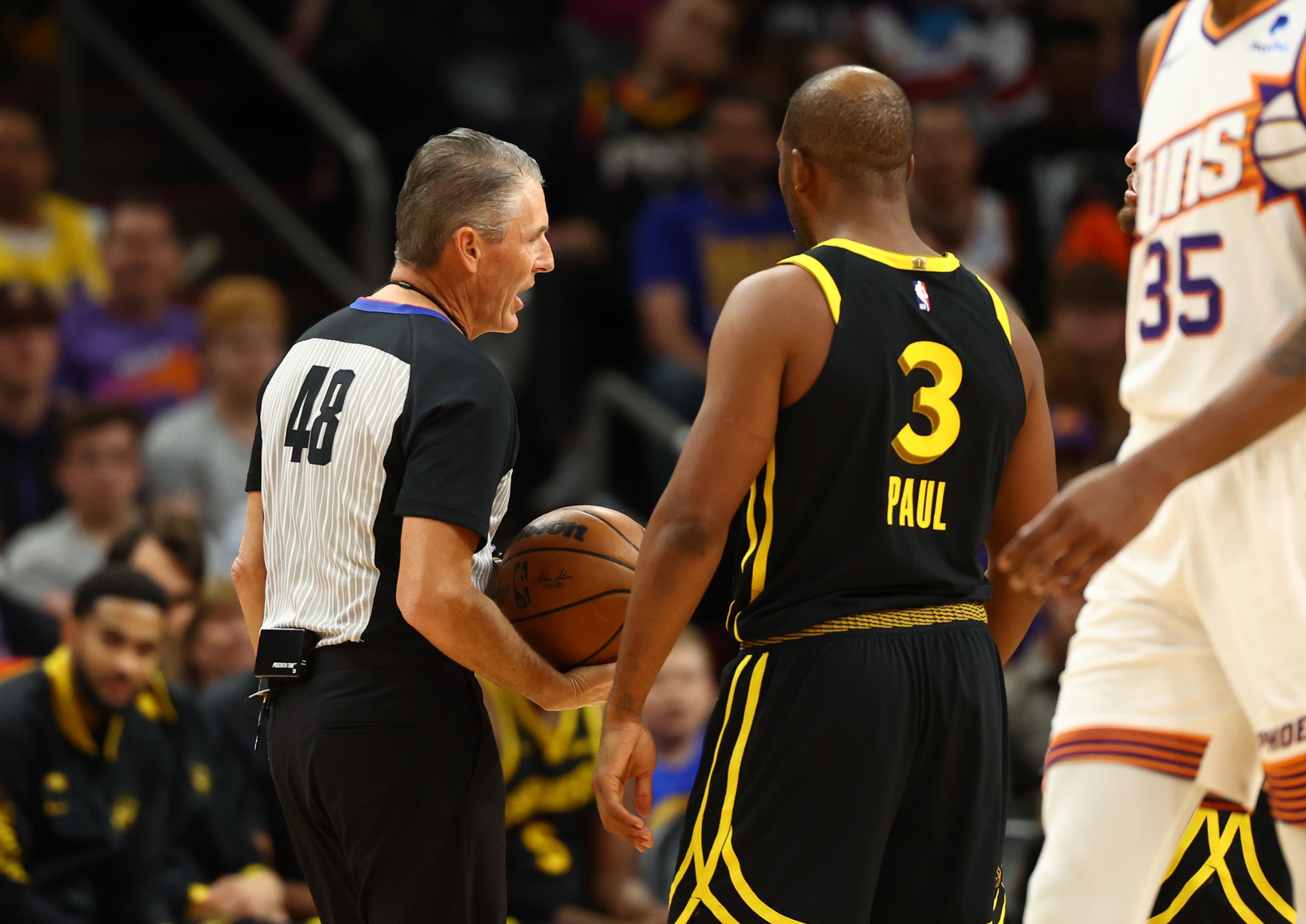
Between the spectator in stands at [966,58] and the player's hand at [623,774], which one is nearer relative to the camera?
the player's hand at [623,774]

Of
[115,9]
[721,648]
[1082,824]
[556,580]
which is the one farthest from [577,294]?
[1082,824]

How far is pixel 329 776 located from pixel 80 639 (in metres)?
A: 3.13

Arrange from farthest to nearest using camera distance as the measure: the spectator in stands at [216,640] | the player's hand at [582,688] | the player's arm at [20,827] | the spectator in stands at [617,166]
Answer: the spectator in stands at [617,166] → the spectator in stands at [216,640] → the player's arm at [20,827] → the player's hand at [582,688]

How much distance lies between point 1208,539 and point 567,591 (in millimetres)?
1383

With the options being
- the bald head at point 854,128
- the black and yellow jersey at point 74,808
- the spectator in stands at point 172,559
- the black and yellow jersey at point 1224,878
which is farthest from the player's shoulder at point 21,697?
the black and yellow jersey at point 1224,878

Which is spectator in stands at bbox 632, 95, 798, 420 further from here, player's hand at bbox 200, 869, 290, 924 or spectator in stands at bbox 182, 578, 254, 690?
player's hand at bbox 200, 869, 290, 924

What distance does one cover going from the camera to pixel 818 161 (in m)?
3.48

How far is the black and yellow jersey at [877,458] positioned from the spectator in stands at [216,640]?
4.16m

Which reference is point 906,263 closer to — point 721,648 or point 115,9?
point 721,648

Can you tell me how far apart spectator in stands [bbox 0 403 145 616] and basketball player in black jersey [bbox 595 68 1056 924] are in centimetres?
513

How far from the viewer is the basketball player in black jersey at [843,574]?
3305 millimetres

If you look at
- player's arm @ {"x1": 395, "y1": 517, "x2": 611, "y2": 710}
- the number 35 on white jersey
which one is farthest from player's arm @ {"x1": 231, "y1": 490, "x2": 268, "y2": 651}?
the number 35 on white jersey

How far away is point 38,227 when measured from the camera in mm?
9164

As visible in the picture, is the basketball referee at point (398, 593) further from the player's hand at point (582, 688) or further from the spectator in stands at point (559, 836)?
the spectator in stands at point (559, 836)
